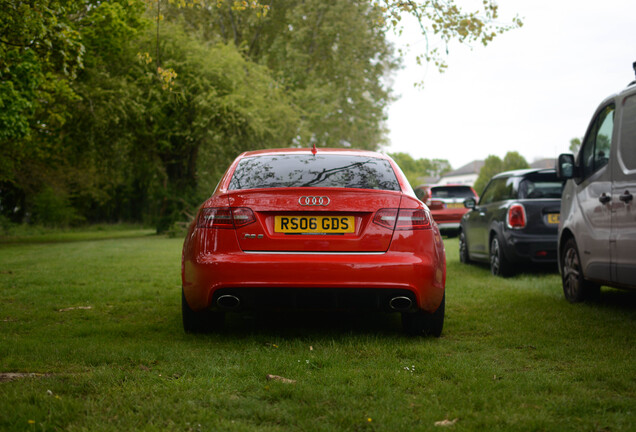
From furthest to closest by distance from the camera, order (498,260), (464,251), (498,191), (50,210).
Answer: (50,210)
(464,251)
(498,191)
(498,260)

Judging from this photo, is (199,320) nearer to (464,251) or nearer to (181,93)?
(464,251)

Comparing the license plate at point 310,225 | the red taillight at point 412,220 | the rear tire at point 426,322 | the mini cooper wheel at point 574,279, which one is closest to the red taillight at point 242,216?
the license plate at point 310,225

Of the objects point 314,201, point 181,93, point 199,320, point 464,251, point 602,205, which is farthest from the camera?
point 181,93

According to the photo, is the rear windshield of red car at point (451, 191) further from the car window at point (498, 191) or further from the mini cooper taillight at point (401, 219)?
the mini cooper taillight at point (401, 219)

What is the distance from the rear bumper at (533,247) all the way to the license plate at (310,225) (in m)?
5.37

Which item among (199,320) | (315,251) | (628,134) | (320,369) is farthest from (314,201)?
(628,134)

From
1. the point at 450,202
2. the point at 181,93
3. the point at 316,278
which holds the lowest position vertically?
the point at 316,278

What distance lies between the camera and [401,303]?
511 cm

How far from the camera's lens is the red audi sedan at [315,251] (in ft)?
16.4

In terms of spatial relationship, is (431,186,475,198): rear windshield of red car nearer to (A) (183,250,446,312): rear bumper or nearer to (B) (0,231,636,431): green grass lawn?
(B) (0,231,636,431): green grass lawn

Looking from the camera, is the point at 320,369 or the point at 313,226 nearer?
the point at 320,369

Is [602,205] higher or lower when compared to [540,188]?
lower

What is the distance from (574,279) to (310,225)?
374 cm

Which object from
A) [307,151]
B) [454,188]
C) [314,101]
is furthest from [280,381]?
[314,101]
